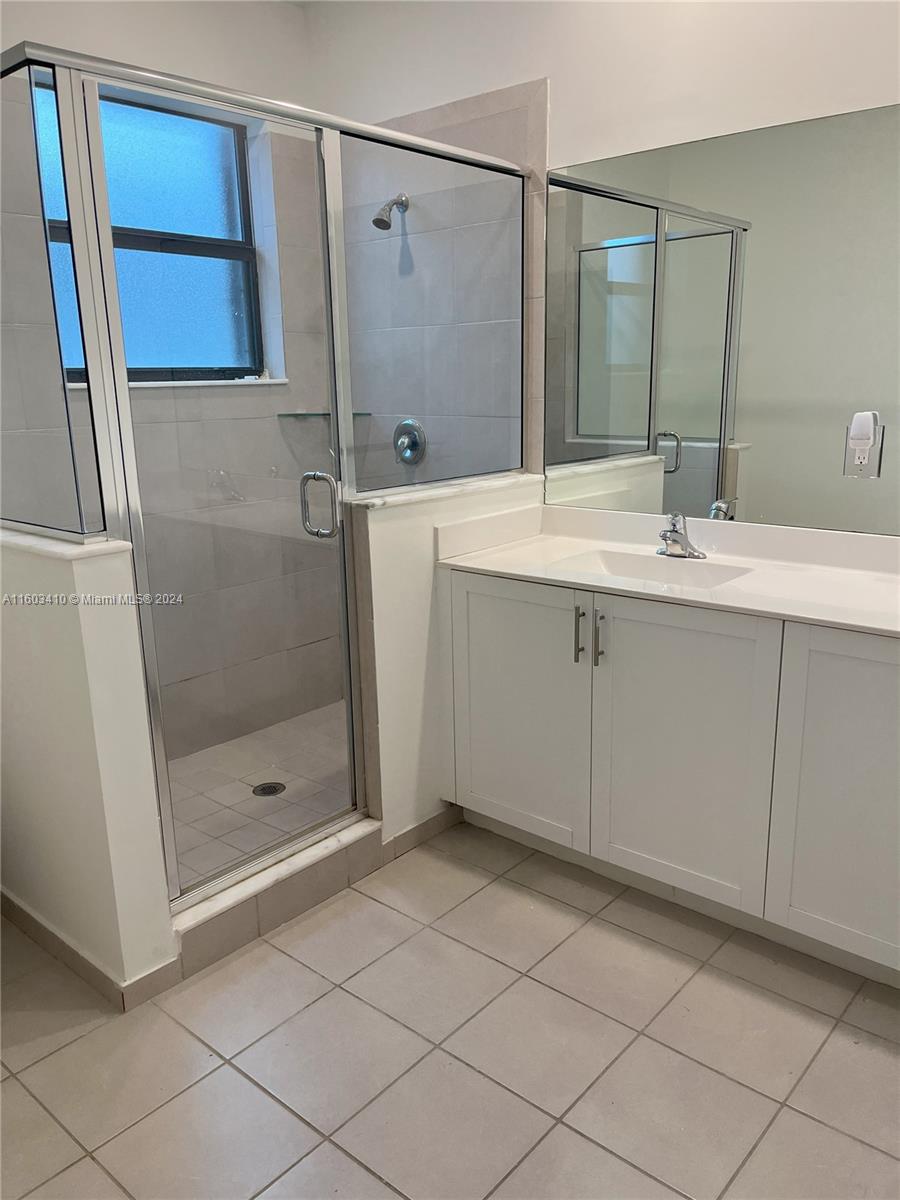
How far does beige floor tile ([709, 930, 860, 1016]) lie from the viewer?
73.4 inches

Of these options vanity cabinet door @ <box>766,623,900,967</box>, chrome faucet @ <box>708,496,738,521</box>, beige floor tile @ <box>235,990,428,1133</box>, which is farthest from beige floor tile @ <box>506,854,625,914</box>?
chrome faucet @ <box>708,496,738,521</box>

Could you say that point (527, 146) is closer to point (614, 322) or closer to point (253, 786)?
point (614, 322)

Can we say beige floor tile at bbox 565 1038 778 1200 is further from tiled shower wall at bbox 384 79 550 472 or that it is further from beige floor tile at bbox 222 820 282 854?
tiled shower wall at bbox 384 79 550 472

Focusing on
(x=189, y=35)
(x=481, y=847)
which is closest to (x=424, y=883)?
(x=481, y=847)

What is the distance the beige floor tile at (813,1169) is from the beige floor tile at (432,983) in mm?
610

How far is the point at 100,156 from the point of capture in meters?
1.64

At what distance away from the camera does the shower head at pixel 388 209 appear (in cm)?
231

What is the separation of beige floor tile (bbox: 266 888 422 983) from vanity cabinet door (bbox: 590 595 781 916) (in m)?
0.57

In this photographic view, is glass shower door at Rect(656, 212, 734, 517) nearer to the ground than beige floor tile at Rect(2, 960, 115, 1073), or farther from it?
farther from it

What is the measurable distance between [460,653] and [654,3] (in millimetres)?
1815

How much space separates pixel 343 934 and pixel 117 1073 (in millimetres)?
585

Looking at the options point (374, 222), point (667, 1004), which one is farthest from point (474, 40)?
point (667, 1004)

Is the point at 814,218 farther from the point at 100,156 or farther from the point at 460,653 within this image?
the point at 100,156

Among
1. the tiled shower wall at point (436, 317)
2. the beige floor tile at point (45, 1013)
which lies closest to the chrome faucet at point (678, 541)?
the tiled shower wall at point (436, 317)
